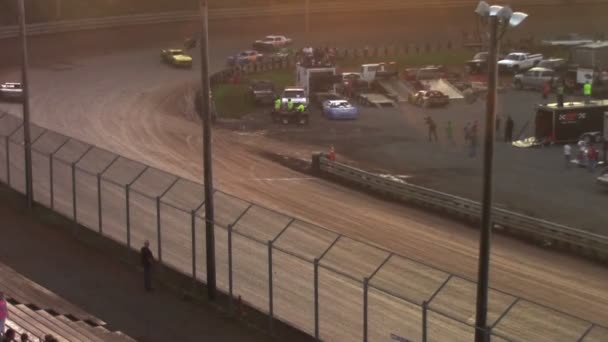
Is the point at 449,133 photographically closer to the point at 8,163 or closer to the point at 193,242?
the point at 8,163

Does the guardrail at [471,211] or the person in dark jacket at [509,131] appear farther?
the person in dark jacket at [509,131]

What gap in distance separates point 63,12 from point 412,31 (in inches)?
1006

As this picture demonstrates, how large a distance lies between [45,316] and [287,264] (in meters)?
4.45

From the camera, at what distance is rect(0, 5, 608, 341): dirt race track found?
2561 centimetres

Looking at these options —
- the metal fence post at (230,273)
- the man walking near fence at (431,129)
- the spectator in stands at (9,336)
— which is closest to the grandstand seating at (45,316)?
the spectator in stands at (9,336)

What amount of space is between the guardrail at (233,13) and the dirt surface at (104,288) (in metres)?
44.8

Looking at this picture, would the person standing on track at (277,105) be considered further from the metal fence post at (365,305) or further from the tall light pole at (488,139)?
the tall light pole at (488,139)

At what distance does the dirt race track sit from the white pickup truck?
47.1 ft

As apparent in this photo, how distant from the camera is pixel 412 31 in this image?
81750 millimetres

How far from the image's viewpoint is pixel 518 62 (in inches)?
2488

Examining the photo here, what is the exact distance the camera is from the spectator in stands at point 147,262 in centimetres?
2219

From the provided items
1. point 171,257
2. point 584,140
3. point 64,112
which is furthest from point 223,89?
point 171,257

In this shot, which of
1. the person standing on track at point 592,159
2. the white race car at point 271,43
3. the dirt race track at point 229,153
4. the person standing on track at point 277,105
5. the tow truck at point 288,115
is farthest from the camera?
the white race car at point 271,43

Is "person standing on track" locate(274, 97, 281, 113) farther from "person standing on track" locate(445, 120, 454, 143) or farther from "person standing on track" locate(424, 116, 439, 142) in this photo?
"person standing on track" locate(445, 120, 454, 143)
